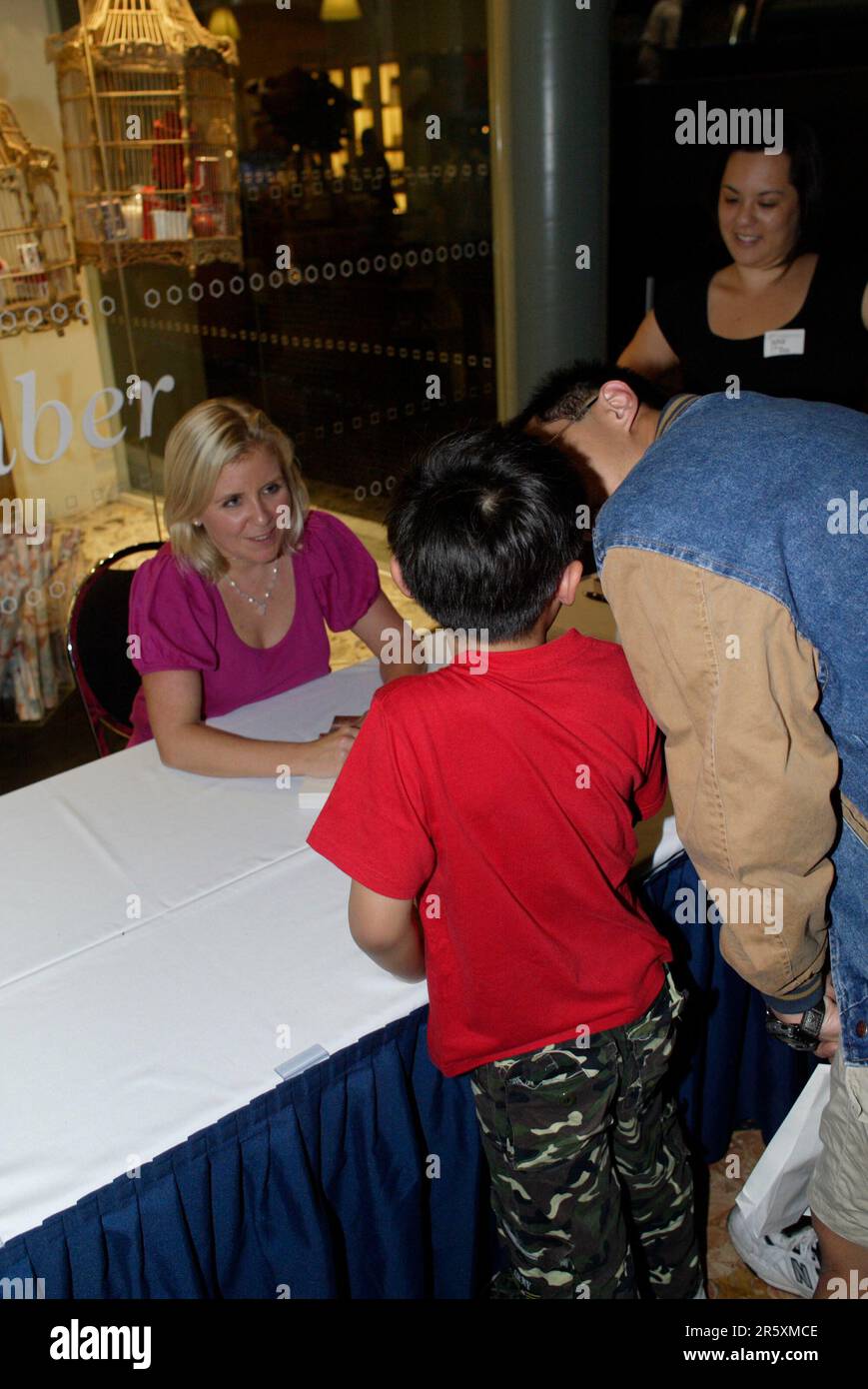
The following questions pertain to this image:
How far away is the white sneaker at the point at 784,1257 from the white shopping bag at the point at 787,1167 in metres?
0.03

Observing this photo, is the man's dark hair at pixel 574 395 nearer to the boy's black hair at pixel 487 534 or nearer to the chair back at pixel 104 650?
the boy's black hair at pixel 487 534

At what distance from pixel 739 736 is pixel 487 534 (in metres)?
0.35

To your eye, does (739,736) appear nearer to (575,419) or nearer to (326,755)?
(575,419)

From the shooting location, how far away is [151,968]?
5.06 feet

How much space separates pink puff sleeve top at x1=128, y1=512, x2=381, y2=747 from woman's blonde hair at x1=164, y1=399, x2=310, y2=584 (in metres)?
0.05

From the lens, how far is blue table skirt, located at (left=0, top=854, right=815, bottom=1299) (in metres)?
1.27

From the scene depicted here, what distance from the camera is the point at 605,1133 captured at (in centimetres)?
143

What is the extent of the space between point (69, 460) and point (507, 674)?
Answer: 3014mm

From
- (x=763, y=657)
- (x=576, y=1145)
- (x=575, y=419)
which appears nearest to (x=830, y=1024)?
(x=576, y=1145)

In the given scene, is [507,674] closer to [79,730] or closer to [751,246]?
[751,246]

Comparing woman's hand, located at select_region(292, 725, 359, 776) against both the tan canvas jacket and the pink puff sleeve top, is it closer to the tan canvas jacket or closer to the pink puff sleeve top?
the pink puff sleeve top

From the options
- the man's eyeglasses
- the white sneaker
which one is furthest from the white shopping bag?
the man's eyeglasses

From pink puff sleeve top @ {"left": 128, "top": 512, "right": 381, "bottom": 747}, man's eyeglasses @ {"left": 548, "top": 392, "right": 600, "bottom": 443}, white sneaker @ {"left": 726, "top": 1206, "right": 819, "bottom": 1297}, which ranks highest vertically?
man's eyeglasses @ {"left": 548, "top": 392, "right": 600, "bottom": 443}
